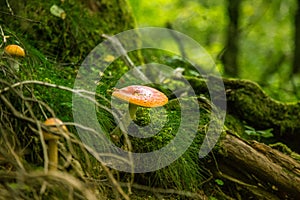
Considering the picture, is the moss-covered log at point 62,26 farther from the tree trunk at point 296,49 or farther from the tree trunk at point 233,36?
the tree trunk at point 296,49

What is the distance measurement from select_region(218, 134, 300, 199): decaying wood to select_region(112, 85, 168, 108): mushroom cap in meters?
0.79

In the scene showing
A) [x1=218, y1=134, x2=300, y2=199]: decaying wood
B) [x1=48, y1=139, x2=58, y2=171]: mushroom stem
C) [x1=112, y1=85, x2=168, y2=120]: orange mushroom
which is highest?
[x1=112, y1=85, x2=168, y2=120]: orange mushroom

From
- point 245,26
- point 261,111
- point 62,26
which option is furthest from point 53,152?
point 245,26

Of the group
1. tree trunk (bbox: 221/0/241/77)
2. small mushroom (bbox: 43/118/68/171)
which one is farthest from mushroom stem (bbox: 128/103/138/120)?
tree trunk (bbox: 221/0/241/77)

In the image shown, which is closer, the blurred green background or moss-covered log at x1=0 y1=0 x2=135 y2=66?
moss-covered log at x1=0 y1=0 x2=135 y2=66

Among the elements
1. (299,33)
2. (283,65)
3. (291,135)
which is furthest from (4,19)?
(283,65)

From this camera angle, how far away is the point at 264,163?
2.89 m

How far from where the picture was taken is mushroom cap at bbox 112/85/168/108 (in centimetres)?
245

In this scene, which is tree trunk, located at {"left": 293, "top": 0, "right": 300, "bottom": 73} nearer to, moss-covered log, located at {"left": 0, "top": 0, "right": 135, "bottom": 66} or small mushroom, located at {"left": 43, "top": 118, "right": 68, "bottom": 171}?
moss-covered log, located at {"left": 0, "top": 0, "right": 135, "bottom": 66}

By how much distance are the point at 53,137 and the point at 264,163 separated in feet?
5.86

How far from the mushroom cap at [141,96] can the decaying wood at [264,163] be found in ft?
2.60

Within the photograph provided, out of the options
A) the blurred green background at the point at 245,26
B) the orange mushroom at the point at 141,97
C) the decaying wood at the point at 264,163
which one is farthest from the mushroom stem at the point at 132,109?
the blurred green background at the point at 245,26

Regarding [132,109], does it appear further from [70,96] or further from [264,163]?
[264,163]

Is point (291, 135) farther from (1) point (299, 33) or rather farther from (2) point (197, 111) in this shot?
(1) point (299, 33)
